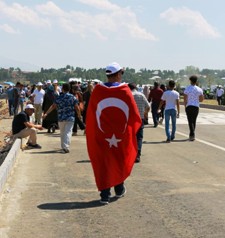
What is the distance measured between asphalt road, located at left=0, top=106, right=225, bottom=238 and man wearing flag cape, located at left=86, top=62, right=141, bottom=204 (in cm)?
39

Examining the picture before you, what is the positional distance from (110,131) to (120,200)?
98 cm

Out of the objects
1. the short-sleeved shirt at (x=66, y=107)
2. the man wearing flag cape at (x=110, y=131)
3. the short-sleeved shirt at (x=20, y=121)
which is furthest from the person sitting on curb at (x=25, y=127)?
the man wearing flag cape at (x=110, y=131)

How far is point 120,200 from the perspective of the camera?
25.4 feet

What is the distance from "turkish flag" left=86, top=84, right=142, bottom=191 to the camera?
7.51 m

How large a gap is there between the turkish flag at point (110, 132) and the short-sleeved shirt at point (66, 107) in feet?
17.7

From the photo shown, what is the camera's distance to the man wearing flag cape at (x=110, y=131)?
24.6 feet

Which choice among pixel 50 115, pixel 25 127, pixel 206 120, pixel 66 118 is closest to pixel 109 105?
pixel 66 118

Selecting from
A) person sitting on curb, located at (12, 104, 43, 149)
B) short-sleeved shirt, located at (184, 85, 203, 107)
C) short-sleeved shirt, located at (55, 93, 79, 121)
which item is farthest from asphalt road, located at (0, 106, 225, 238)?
short-sleeved shirt, located at (184, 85, 203, 107)

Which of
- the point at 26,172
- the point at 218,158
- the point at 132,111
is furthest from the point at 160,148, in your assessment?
the point at 132,111

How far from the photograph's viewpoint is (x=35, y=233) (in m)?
6.12

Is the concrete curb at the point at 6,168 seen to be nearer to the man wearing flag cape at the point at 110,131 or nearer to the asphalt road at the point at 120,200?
the asphalt road at the point at 120,200

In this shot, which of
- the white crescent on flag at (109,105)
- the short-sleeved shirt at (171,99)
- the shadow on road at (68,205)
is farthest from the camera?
the short-sleeved shirt at (171,99)

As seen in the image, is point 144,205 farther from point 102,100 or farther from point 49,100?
point 49,100

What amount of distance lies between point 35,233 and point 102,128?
1.93 m
